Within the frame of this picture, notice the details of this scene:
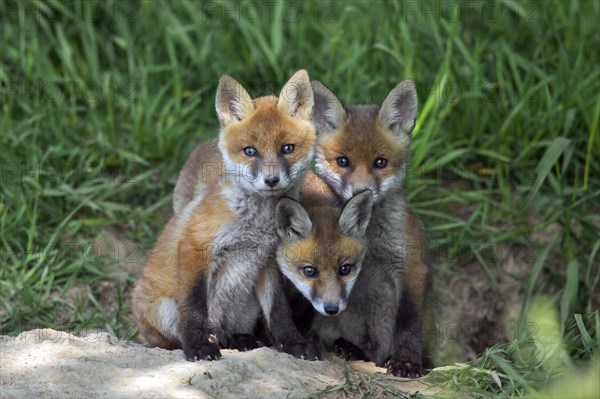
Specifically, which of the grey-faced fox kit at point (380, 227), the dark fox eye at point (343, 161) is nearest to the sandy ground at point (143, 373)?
the grey-faced fox kit at point (380, 227)

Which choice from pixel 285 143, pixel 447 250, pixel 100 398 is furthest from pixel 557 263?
pixel 100 398

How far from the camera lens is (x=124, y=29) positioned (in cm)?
870

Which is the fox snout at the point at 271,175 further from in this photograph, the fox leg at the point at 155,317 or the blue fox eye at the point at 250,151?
the fox leg at the point at 155,317

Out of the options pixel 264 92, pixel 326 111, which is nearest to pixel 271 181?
pixel 326 111

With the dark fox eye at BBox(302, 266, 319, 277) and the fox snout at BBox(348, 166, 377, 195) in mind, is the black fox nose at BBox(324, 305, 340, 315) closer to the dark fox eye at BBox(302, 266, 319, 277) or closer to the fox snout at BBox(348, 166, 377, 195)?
the dark fox eye at BBox(302, 266, 319, 277)

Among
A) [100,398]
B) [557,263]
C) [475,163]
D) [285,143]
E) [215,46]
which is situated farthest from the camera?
[215,46]

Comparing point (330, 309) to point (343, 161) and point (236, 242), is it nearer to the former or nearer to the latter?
point (236, 242)

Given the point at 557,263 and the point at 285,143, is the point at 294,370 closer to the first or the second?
the point at 285,143

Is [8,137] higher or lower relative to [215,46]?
lower

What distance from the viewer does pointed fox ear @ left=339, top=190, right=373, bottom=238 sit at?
5.37 m

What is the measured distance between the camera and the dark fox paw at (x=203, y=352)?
5105 mm

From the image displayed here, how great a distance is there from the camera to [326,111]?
596 centimetres

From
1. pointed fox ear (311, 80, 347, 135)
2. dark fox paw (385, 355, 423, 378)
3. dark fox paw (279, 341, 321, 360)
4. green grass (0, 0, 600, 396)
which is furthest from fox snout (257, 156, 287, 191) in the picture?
green grass (0, 0, 600, 396)

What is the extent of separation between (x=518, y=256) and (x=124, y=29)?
407 cm
